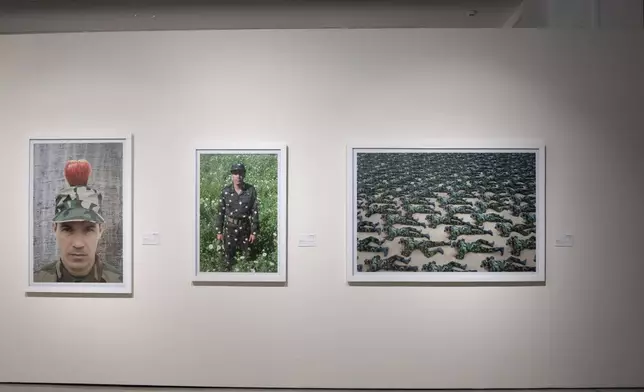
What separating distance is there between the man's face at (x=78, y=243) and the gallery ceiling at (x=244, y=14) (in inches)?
149

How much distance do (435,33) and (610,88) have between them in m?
2.15

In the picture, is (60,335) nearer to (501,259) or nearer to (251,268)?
(251,268)

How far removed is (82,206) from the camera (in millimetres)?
6090

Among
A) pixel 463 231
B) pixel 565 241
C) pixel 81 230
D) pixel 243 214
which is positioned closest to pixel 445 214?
pixel 463 231

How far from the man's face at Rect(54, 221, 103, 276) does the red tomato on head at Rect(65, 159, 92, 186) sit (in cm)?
48

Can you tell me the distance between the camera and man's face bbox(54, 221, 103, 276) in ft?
20.0

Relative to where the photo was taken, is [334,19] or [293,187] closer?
[293,187]

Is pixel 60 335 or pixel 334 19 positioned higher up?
pixel 334 19

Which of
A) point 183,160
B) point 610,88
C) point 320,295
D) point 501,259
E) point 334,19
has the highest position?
point 334,19

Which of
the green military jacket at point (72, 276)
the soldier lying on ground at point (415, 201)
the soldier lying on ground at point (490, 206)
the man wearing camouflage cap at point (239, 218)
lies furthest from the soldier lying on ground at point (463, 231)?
the green military jacket at point (72, 276)

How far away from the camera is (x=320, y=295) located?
6078 millimetres

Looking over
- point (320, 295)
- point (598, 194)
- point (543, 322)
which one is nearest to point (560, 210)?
point (598, 194)

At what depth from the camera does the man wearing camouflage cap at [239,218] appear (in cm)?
604

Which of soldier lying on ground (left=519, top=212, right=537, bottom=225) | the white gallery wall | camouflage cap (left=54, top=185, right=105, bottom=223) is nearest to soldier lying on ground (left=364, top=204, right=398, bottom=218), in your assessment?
the white gallery wall
